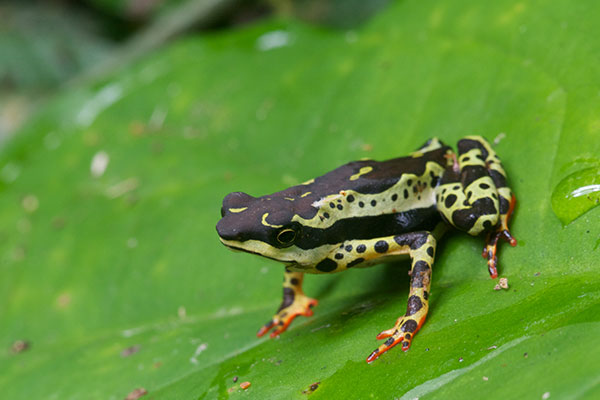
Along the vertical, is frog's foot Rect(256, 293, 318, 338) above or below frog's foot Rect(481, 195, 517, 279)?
below

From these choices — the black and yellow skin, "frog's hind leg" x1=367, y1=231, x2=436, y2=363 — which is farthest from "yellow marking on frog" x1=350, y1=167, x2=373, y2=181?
"frog's hind leg" x1=367, y1=231, x2=436, y2=363

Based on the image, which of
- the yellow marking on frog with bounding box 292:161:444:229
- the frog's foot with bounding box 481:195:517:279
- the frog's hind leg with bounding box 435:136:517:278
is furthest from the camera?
the yellow marking on frog with bounding box 292:161:444:229

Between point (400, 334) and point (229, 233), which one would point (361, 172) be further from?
point (400, 334)

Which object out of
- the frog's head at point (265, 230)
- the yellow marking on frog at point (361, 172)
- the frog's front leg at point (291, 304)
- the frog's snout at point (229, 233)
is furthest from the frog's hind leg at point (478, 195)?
the frog's snout at point (229, 233)

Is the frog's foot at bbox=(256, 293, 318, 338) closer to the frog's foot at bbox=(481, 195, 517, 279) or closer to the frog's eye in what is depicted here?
the frog's eye

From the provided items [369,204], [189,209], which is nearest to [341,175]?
[369,204]

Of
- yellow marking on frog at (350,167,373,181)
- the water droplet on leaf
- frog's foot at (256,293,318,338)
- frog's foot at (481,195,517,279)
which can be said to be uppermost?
yellow marking on frog at (350,167,373,181)

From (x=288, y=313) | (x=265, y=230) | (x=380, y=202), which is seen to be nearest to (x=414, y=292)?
(x=380, y=202)
